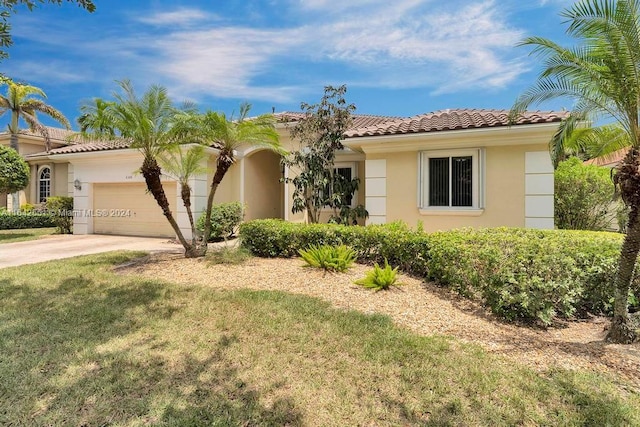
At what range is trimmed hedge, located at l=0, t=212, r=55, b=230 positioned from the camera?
21.1 meters

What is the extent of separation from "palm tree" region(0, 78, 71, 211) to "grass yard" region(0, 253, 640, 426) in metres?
24.0

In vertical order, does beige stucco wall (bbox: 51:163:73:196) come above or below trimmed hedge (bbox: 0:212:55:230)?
above

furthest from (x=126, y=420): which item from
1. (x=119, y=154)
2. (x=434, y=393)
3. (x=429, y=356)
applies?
(x=119, y=154)

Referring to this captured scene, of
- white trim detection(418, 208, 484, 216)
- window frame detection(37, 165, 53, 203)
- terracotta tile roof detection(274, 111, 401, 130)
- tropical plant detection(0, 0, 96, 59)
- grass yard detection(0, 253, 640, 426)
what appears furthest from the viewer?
window frame detection(37, 165, 53, 203)

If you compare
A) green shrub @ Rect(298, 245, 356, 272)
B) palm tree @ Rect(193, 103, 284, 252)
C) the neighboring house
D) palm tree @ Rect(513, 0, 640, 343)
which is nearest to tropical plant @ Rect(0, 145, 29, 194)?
the neighboring house

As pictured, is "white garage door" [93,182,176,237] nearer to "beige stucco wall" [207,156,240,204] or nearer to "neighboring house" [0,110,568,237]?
"neighboring house" [0,110,568,237]

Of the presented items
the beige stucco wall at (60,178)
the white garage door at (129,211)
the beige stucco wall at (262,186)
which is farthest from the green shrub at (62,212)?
the beige stucco wall at (262,186)

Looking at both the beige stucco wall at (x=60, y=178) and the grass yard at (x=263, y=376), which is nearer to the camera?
the grass yard at (x=263, y=376)

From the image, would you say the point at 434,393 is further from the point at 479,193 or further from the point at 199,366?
the point at 479,193

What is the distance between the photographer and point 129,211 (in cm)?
1702

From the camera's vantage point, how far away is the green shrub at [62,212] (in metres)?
17.7

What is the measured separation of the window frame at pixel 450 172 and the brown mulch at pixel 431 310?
439cm

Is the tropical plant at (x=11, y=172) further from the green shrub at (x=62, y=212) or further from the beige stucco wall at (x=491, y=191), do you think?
the beige stucco wall at (x=491, y=191)

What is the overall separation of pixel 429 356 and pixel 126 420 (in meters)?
3.29
